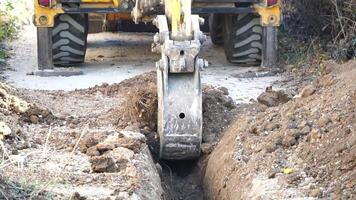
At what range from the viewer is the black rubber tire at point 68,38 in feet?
36.8

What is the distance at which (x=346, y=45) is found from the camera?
10164mm

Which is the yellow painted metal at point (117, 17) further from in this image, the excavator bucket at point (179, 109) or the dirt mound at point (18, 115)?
the excavator bucket at point (179, 109)

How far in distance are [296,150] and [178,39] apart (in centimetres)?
155

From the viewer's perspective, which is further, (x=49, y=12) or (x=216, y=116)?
(x=49, y=12)

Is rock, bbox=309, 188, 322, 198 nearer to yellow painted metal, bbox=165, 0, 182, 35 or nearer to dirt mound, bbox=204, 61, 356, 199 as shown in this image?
dirt mound, bbox=204, 61, 356, 199

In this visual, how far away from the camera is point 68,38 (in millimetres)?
11266

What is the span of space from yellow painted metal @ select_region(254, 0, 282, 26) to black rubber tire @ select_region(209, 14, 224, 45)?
74.0 inches

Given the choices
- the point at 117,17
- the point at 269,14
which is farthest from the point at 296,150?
the point at 117,17

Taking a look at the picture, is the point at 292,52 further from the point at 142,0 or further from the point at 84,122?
the point at 84,122

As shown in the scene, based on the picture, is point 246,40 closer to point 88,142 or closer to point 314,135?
point 88,142

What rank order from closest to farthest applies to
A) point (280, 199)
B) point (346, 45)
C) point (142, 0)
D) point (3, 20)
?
point (280, 199)
point (142, 0)
point (346, 45)
point (3, 20)

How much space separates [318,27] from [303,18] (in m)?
0.49

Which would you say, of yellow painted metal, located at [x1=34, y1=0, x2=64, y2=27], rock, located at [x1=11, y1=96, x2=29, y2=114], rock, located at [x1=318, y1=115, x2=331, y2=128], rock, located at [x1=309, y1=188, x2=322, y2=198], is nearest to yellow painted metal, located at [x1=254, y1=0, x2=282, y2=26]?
yellow painted metal, located at [x1=34, y1=0, x2=64, y2=27]

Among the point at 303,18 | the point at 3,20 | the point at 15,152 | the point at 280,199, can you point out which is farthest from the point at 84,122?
the point at 3,20
